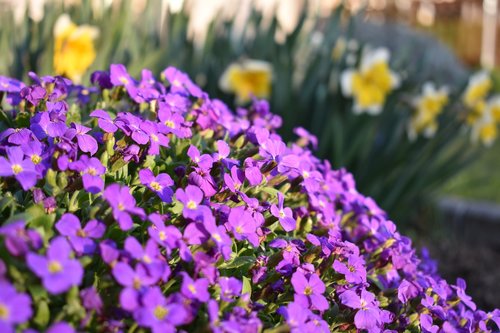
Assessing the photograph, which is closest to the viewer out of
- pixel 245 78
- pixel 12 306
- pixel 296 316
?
pixel 12 306

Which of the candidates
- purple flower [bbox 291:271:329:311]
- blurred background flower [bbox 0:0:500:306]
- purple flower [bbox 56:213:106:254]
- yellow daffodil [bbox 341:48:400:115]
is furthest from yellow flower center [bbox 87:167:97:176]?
yellow daffodil [bbox 341:48:400:115]

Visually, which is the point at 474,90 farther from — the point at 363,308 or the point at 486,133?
the point at 363,308

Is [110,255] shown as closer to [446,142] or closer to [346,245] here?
[346,245]

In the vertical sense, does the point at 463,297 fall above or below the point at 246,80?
above

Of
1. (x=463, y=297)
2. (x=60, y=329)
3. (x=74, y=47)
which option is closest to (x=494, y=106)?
(x=74, y=47)

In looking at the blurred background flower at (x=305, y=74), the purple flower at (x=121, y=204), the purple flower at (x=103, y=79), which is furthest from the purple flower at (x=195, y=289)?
the blurred background flower at (x=305, y=74)

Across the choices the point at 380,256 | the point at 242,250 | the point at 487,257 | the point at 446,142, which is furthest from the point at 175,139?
the point at 487,257

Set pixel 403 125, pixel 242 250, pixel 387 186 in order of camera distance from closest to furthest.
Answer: pixel 242 250 → pixel 387 186 → pixel 403 125
